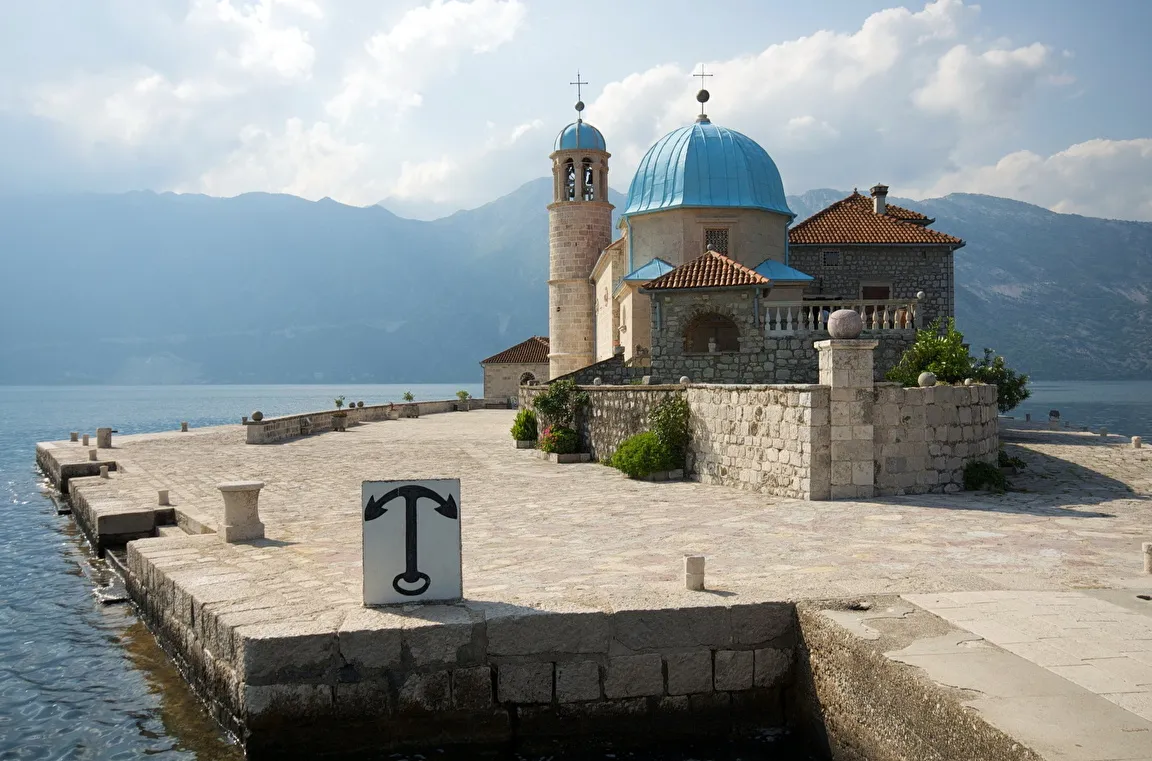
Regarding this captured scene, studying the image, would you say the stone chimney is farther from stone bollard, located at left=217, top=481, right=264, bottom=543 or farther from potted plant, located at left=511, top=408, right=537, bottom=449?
stone bollard, located at left=217, top=481, right=264, bottom=543

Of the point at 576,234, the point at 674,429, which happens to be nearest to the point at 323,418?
the point at 576,234

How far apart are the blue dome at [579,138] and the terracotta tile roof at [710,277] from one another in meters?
17.3

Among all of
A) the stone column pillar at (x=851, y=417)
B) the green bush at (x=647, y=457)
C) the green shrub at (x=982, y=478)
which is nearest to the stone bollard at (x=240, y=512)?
the green bush at (x=647, y=457)

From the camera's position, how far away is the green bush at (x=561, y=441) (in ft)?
64.3

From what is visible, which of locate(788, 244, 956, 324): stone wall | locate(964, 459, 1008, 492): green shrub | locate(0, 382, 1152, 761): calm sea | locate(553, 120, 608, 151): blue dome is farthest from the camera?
locate(553, 120, 608, 151): blue dome

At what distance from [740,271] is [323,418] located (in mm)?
17852

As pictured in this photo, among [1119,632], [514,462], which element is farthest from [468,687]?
[514,462]

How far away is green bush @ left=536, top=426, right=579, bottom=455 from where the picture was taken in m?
19.6

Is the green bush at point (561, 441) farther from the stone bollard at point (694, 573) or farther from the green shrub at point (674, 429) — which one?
the stone bollard at point (694, 573)

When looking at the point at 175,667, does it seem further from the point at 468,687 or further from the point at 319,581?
the point at 468,687

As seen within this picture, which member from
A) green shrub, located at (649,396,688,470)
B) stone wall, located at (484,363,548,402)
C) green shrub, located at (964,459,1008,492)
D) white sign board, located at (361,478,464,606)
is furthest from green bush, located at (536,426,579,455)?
stone wall, located at (484,363,548,402)

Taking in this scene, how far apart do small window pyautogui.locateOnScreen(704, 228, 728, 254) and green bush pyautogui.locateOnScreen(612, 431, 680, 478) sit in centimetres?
1599

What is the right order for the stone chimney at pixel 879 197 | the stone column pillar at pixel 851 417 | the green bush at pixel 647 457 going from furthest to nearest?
the stone chimney at pixel 879 197 → the green bush at pixel 647 457 → the stone column pillar at pixel 851 417

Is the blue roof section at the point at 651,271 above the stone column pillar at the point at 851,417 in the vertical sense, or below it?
above
